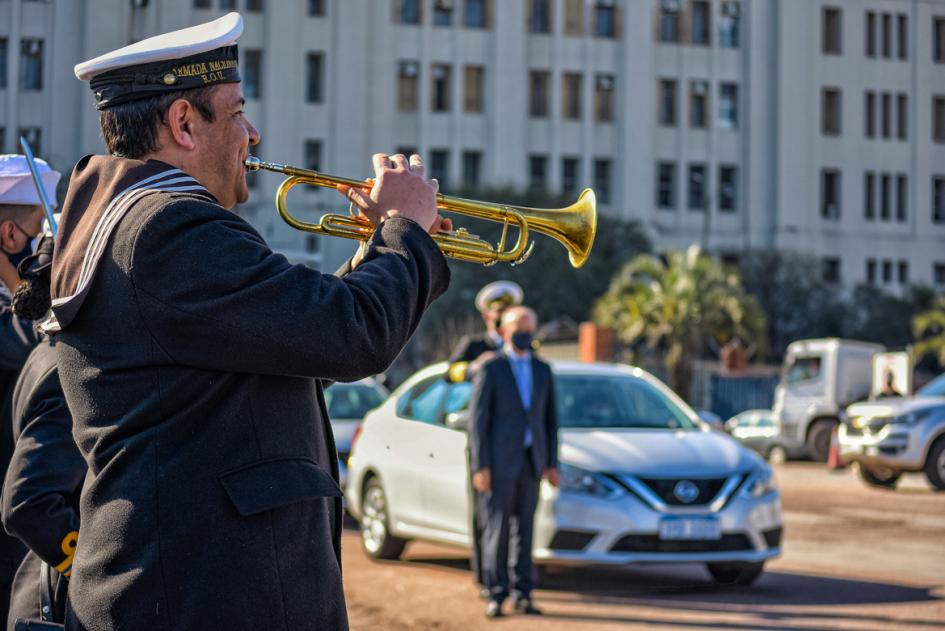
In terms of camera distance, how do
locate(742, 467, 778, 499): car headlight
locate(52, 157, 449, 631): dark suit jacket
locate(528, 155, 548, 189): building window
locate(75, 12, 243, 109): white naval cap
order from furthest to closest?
locate(528, 155, 548, 189): building window < locate(742, 467, 778, 499): car headlight < locate(75, 12, 243, 109): white naval cap < locate(52, 157, 449, 631): dark suit jacket

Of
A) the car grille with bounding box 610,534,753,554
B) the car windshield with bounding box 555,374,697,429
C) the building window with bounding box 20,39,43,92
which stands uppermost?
the building window with bounding box 20,39,43,92

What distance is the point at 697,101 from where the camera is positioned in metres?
62.2

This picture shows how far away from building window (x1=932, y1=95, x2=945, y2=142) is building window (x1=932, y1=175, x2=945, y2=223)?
159 centimetres

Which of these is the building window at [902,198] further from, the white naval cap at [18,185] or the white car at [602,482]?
the white naval cap at [18,185]

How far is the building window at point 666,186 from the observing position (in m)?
62.2

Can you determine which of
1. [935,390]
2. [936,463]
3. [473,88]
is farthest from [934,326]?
[936,463]

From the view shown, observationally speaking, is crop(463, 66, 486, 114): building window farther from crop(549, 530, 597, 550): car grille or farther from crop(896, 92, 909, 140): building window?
crop(549, 530, 597, 550): car grille

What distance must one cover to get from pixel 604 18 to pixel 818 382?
30.3m

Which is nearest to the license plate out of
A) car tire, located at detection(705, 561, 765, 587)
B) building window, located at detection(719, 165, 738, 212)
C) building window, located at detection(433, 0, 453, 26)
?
car tire, located at detection(705, 561, 765, 587)

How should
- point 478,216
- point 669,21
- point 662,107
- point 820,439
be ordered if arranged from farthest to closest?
point 669,21, point 662,107, point 820,439, point 478,216

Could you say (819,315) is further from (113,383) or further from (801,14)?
(113,383)

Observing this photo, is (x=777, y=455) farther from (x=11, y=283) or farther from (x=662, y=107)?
(x=662, y=107)

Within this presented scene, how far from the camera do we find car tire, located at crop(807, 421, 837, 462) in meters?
31.1

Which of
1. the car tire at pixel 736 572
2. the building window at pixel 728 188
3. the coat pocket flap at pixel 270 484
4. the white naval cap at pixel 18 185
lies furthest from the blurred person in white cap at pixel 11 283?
the building window at pixel 728 188
